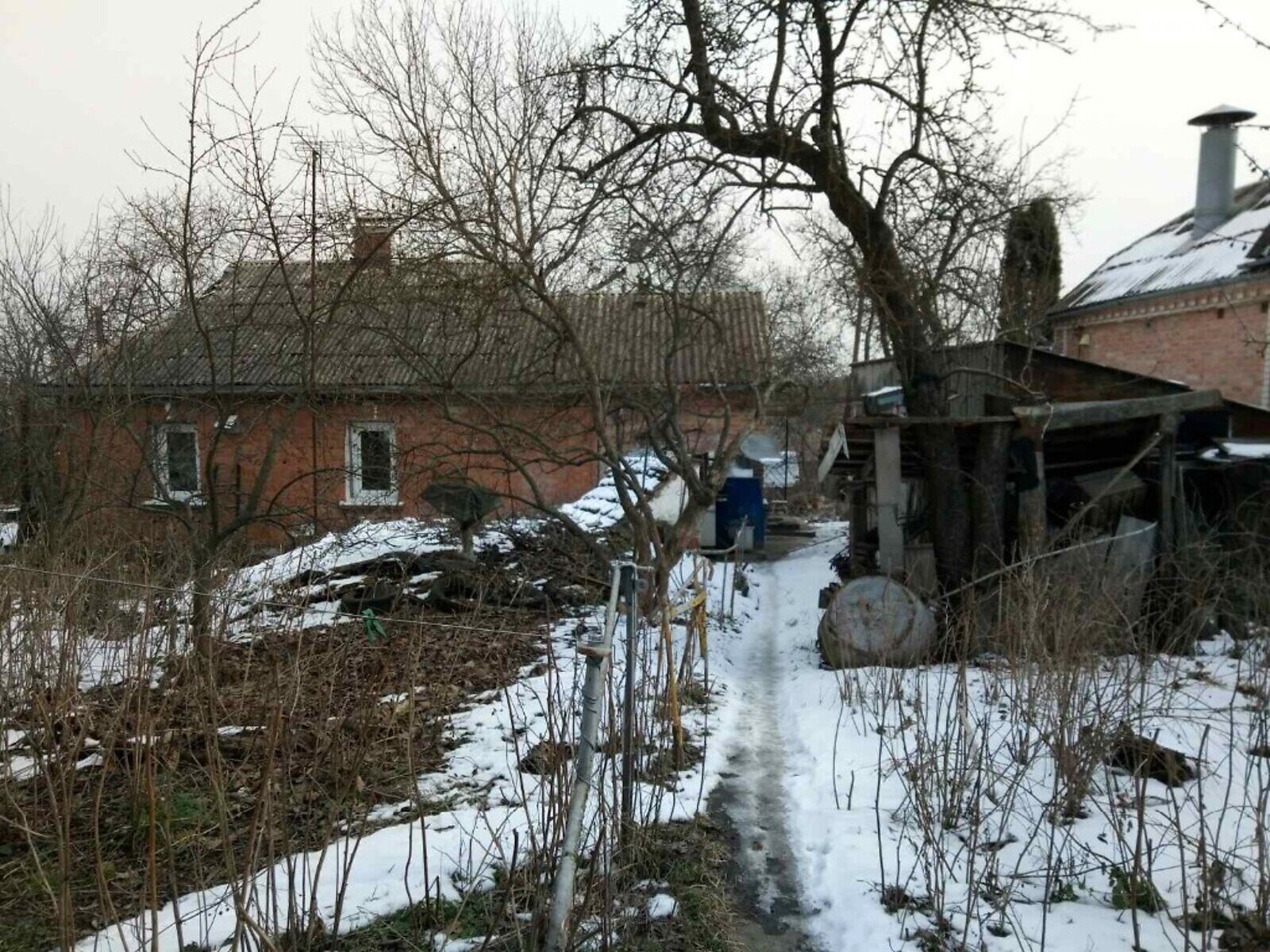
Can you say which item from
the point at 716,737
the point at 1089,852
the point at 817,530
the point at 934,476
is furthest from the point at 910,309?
the point at 817,530

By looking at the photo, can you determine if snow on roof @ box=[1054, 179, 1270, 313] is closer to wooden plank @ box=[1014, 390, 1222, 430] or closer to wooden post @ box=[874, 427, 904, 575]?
wooden plank @ box=[1014, 390, 1222, 430]

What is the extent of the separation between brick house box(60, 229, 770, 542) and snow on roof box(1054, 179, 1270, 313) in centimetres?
831

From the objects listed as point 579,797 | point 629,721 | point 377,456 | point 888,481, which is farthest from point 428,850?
point 888,481

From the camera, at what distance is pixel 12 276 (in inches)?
359

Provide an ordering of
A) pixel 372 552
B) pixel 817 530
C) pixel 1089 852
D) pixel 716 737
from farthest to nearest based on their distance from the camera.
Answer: pixel 817 530, pixel 372 552, pixel 716 737, pixel 1089 852

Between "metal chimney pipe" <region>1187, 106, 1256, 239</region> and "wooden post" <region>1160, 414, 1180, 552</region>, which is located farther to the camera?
"metal chimney pipe" <region>1187, 106, 1256, 239</region>

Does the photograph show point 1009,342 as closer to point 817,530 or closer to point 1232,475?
point 1232,475

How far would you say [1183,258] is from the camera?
15.8 m

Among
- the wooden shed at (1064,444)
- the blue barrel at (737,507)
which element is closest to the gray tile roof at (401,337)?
the wooden shed at (1064,444)

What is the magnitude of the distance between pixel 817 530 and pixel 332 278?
52.2 ft

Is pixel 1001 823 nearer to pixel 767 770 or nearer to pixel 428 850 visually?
pixel 767 770

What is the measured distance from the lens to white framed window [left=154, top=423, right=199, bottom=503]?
23.6 ft

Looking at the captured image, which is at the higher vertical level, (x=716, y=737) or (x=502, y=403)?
(x=502, y=403)

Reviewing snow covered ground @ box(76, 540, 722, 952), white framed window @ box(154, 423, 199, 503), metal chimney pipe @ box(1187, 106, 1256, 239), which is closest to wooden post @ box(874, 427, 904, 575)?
snow covered ground @ box(76, 540, 722, 952)
